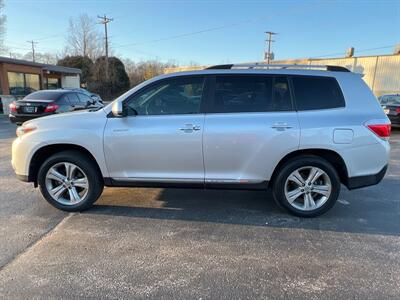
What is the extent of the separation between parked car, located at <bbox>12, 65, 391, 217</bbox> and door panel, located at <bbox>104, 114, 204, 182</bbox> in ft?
0.04

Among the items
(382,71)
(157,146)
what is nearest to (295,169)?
(157,146)

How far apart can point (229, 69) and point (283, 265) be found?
253cm

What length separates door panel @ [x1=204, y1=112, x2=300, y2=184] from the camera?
A: 3.83 m

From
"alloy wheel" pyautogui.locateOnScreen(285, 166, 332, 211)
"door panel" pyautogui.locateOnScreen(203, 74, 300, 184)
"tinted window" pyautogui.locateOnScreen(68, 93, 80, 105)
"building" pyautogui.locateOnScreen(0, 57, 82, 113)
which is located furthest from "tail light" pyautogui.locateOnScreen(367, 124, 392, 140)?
"building" pyautogui.locateOnScreen(0, 57, 82, 113)

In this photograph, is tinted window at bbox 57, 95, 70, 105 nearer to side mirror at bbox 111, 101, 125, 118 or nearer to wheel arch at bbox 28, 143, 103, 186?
wheel arch at bbox 28, 143, 103, 186

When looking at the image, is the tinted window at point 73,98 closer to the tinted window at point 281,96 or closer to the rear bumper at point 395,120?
the tinted window at point 281,96

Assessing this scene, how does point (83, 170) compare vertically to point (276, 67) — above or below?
below

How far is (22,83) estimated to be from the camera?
890 inches

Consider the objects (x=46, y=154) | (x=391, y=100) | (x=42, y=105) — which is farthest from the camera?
(x=391, y=100)

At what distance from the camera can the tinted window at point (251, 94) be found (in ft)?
12.9

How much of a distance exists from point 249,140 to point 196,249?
4.76 ft

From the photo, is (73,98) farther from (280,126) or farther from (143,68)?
(143,68)

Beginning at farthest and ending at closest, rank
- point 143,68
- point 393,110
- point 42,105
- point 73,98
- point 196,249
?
1. point 143,68
2. point 393,110
3. point 73,98
4. point 42,105
5. point 196,249

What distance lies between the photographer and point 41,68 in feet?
80.9
